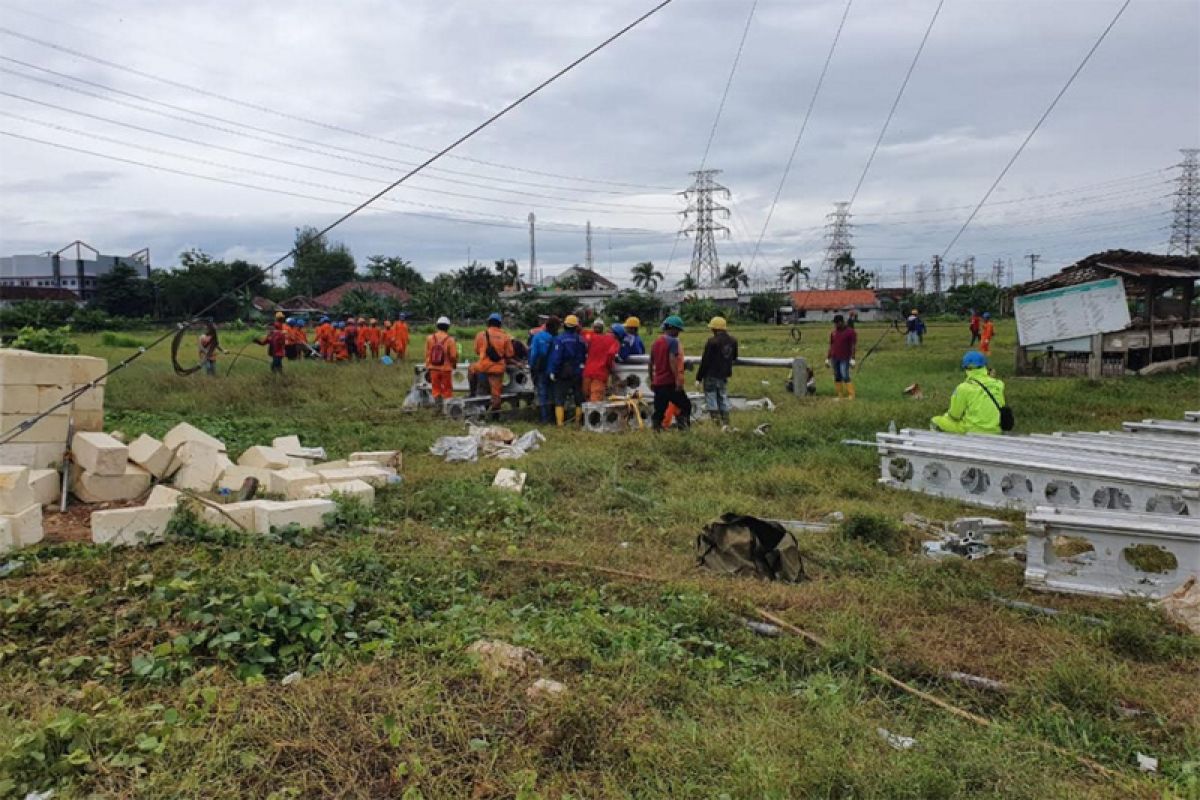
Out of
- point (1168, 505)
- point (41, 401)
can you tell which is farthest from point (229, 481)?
point (1168, 505)

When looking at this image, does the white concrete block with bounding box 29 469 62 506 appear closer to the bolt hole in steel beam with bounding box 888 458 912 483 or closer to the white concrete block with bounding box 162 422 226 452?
the white concrete block with bounding box 162 422 226 452

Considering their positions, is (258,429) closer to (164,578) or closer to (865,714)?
(164,578)

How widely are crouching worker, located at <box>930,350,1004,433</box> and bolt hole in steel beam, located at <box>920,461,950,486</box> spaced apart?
3.96ft

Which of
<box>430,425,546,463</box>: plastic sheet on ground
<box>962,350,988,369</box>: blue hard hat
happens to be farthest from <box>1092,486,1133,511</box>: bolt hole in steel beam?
<box>430,425,546,463</box>: plastic sheet on ground

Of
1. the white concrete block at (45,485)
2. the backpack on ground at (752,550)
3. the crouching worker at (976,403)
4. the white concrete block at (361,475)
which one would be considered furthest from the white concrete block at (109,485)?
the crouching worker at (976,403)

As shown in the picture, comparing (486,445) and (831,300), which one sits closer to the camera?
(486,445)

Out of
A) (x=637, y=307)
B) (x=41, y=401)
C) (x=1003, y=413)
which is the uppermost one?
(x=637, y=307)

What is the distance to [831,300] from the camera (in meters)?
73.6

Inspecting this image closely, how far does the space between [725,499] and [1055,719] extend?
4018 mm

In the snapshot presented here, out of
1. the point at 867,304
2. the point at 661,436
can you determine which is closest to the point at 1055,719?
the point at 661,436

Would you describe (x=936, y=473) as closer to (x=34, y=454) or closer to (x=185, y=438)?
(x=185, y=438)

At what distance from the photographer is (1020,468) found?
6.91 m

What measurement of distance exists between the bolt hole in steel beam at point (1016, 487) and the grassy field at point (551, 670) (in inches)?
46.7

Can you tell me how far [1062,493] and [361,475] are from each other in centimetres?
605
